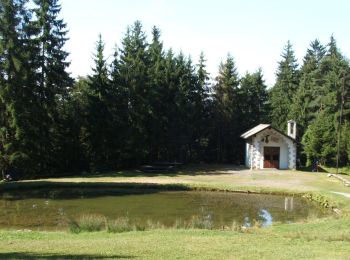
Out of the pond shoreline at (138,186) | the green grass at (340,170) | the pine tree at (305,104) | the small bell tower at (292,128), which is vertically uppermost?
the pine tree at (305,104)

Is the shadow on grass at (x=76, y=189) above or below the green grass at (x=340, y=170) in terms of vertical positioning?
below

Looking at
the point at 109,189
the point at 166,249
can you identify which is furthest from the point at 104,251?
the point at 109,189

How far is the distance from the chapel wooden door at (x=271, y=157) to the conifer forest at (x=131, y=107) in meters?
6.22

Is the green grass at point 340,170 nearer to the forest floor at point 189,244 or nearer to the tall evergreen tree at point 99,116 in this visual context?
the tall evergreen tree at point 99,116

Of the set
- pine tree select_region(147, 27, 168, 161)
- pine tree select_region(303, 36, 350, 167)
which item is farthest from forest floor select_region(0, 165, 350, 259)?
pine tree select_region(303, 36, 350, 167)

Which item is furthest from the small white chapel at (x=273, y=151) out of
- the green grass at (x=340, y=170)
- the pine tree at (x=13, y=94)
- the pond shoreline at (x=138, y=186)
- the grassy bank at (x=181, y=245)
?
the grassy bank at (x=181, y=245)

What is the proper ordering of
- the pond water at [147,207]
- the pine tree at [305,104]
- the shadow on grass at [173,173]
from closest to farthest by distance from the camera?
the pond water at [147,207], the shadow on grass at [173,173], the pine tree at [305,104]

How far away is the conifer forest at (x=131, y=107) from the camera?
126 feet

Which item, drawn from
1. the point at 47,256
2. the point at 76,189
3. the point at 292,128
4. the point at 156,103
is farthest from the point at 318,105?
the point at 47,256

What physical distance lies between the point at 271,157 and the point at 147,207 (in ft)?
81.8

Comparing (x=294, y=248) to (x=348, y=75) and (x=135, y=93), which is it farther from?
(x=348, y=75)

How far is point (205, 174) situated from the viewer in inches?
1634

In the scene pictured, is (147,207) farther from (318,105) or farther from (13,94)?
(318,105)

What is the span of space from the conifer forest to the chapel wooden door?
622 centimetres
